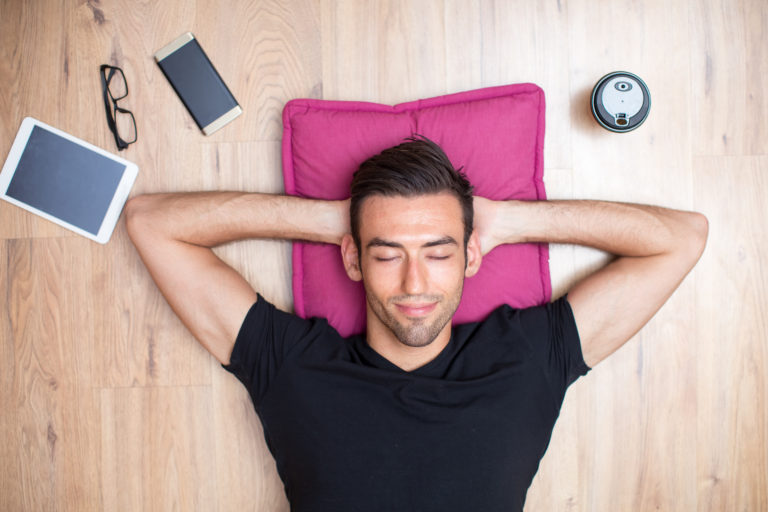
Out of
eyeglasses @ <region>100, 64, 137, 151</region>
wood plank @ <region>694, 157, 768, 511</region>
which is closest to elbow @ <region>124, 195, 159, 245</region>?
eyeglasses @ <region>100, 64, 137, 151</region>

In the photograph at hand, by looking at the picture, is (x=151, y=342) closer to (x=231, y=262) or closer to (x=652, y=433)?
(x=231, y=262)

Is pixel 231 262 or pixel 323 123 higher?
pixel 323 123

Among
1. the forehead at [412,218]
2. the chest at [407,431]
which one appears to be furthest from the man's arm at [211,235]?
the chest at [407,431]

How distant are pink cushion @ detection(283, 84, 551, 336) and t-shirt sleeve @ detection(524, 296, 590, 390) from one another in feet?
0.35

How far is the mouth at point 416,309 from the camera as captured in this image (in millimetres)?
1275

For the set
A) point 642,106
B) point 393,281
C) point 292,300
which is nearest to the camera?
point 393,281

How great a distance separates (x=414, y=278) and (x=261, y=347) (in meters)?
0.48

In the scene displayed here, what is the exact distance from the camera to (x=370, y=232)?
131 centimetres

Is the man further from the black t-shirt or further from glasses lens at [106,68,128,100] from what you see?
glasses lens at [106,68,128,100]

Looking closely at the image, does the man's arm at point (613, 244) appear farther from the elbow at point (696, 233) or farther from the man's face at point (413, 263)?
the man's face at point (413, 263)

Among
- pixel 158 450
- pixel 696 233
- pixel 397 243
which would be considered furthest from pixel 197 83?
pixel 696 233

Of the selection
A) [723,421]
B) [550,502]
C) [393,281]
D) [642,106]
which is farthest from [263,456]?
[642,106]

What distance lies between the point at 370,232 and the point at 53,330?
3.68 ft

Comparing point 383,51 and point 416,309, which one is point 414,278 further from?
point 383,51
